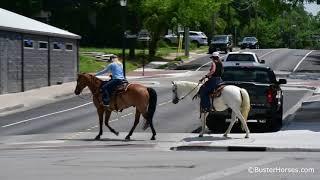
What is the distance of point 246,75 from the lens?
1994cm

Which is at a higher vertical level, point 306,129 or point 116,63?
point 116,63

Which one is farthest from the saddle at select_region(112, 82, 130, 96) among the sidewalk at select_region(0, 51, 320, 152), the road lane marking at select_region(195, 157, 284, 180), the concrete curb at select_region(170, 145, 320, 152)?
the road lane marking at select_region(195, 157, 284, 180)

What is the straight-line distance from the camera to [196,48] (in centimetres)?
8256

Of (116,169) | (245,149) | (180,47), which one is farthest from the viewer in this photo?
(180,47)

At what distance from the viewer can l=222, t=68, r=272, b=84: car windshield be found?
19.8 metres

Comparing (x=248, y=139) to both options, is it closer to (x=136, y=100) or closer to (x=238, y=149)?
(x=238, y=149)

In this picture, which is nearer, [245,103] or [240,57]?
[245,103]

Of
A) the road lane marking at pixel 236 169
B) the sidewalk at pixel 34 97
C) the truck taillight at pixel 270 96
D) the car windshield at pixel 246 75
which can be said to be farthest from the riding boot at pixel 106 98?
the sidewalk at pixel 34 97

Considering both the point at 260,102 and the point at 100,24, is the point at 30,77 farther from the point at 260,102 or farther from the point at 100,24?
the point at 100,24

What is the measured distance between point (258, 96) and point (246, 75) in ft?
3.78

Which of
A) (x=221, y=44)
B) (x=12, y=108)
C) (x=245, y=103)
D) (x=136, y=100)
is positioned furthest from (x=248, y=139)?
(x=221, y=44)

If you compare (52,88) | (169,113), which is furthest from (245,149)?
(52,88)

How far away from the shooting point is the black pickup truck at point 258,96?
746 inches

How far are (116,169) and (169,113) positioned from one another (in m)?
13.3
